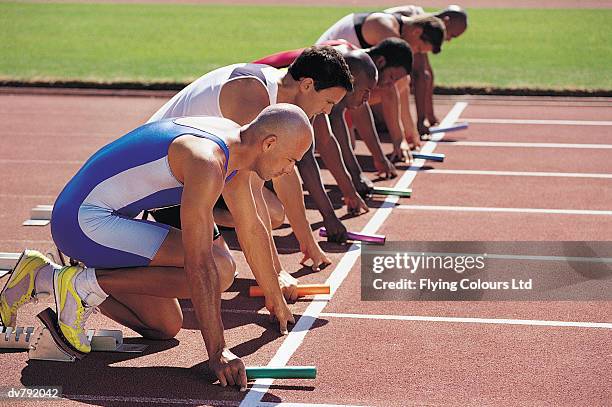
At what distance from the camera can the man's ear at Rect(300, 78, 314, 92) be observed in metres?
7.27

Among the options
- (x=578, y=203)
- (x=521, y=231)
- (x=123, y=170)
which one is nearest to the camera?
(x=123, y=170)

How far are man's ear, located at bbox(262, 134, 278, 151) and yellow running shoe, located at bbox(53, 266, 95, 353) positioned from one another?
4.20ft

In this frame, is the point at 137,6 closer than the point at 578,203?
No

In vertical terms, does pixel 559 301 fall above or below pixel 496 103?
above

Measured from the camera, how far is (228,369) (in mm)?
5734

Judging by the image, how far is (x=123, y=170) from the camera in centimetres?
621

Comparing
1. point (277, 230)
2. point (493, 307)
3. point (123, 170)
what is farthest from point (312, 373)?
point (277, 230)

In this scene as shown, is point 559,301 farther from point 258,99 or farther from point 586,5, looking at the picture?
point 586,5

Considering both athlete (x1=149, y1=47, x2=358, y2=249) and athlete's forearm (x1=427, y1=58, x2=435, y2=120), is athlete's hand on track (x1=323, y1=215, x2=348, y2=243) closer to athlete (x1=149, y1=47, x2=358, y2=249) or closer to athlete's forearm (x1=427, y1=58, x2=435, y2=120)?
athlete (x1=149, y1=47, x2=358, y2=249)

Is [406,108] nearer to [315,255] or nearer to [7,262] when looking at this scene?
[315,255]

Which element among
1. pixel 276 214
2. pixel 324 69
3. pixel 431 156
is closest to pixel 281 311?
pixel 324 69

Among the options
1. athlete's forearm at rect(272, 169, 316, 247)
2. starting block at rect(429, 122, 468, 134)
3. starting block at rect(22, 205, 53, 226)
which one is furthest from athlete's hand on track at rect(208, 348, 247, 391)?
starting block at rect(429, 122, 468, 134)

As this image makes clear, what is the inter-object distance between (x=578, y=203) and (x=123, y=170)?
18.8ft

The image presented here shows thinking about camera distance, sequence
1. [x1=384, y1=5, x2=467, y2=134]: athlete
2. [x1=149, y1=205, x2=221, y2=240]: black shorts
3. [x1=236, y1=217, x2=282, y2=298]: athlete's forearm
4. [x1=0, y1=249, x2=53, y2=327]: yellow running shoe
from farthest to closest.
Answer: [x1=384, y1=5, x2=467, y2=134]: athlete → [x1=149, y1=205, x2=221, y2=240]: black shorts → [x1=236, y1=217, x2=282, y2=298]: athlete's forearm → [x1=0, y1=249, x2=53, y2=327]: yellow running shoe
